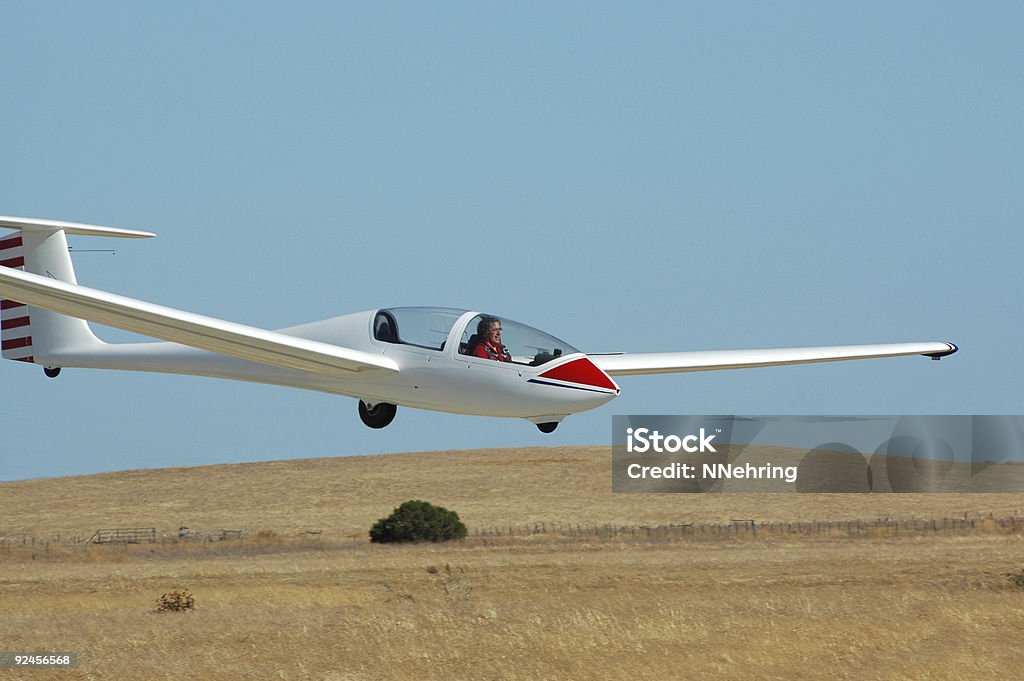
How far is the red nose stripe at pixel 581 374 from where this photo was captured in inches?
592

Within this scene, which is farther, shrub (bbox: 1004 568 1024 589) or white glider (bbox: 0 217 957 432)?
shrub (bbox: 1004 568 1024 589)

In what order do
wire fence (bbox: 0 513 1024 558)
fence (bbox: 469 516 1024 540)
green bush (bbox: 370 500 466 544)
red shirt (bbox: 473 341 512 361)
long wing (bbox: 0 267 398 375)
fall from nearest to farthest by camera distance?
long wing (bbox: 0 267 398 375)
red shirt (bbox: 473 341 512 361)
wire fence (bbox: 0 513 1024 558)
fence (bbox: 469 516 1024 540)
green bush (bbox: 370 500 466 544)

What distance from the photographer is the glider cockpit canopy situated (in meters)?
15.4

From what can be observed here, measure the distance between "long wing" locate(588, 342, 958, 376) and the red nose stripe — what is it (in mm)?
1200

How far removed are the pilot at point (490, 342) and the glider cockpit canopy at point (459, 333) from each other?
0.04 m

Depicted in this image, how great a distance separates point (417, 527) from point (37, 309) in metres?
59.3

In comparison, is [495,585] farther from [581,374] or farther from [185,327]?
[185,327]

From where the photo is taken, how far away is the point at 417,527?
259 ft

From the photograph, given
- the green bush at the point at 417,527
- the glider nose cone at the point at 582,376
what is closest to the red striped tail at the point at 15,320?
the glider nose cone at the point at 582,376

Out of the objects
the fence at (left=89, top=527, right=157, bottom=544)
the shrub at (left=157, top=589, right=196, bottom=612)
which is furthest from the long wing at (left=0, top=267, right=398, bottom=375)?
the fence at (left=89, top=527, right=157, bottom=544)

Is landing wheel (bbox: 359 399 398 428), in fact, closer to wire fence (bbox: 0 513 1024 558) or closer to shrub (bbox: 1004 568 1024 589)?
shrub (bbox: 1004 568 1024 589)

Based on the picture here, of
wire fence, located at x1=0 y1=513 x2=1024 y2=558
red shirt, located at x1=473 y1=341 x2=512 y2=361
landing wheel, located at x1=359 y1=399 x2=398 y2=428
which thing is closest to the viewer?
red shirt, located at x1=473 y1=341 x2=512 y2=361

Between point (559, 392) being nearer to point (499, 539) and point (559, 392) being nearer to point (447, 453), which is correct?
point (499, 539)

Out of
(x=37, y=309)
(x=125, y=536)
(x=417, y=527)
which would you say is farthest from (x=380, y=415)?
(x=125, y=536)
